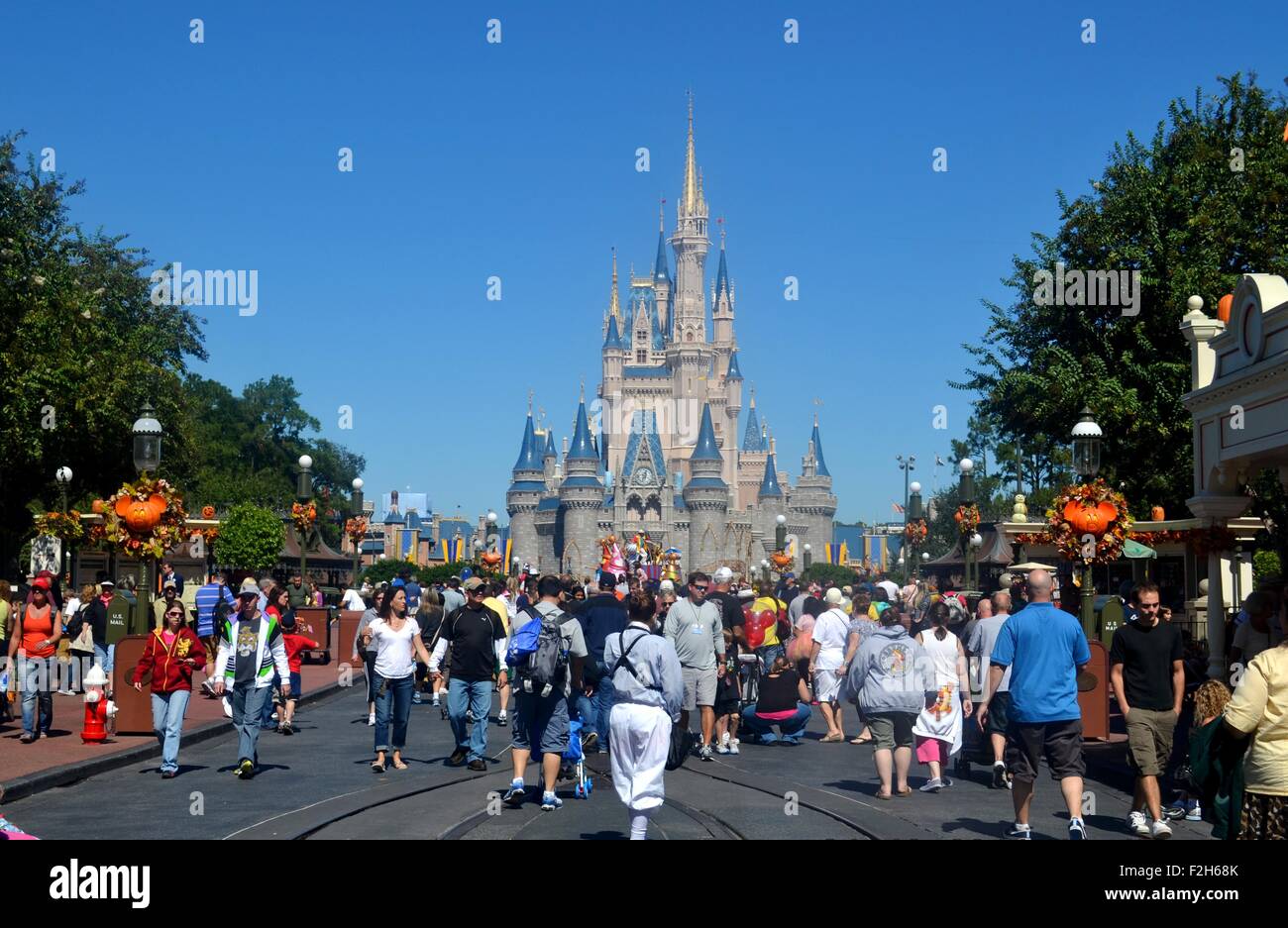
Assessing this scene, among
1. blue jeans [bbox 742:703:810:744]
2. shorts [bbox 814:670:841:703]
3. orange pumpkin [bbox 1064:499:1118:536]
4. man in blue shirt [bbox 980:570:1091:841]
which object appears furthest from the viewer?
orange pumpkin [bbox 1064:499:1118:536]

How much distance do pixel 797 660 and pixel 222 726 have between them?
6.86 meters

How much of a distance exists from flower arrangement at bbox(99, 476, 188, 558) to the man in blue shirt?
1204 cm

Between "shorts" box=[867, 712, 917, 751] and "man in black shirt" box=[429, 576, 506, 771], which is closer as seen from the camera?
"shorts" box=[867, 712, 917, 751]

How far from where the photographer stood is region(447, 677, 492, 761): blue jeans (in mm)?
13000

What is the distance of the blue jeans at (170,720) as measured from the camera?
41.1ft

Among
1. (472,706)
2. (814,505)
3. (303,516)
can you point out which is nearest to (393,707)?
(472,706)

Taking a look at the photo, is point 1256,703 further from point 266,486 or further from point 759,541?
point 759,541

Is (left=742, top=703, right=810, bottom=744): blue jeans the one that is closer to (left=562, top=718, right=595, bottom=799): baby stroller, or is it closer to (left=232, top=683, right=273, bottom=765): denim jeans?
(left=562, top=718, right=595, bottom=799): baby stroller

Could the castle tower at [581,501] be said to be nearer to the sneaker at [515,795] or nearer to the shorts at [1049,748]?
the sneaker at [515,795]

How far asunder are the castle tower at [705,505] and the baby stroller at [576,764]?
120209 millimetres

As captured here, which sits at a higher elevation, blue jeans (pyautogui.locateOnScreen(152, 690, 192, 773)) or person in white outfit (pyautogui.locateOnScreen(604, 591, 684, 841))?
person in white outfit (pyautogui.locateOnScreen(604, 591, 684, 841))

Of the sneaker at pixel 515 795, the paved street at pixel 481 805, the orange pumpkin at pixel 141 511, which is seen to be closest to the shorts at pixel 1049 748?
the paved street at pixel 481 805

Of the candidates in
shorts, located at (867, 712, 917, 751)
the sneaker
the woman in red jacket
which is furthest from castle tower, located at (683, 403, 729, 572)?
the sneaker

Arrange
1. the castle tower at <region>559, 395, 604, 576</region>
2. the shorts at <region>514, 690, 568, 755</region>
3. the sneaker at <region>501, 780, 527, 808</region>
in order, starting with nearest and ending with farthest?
the sneaker at <region>501, 780, 527, 808</region> < the shorts at <region>514, 690, 568, 755</region> < the castle tower at <region>559, 395, 604, 576</region>
